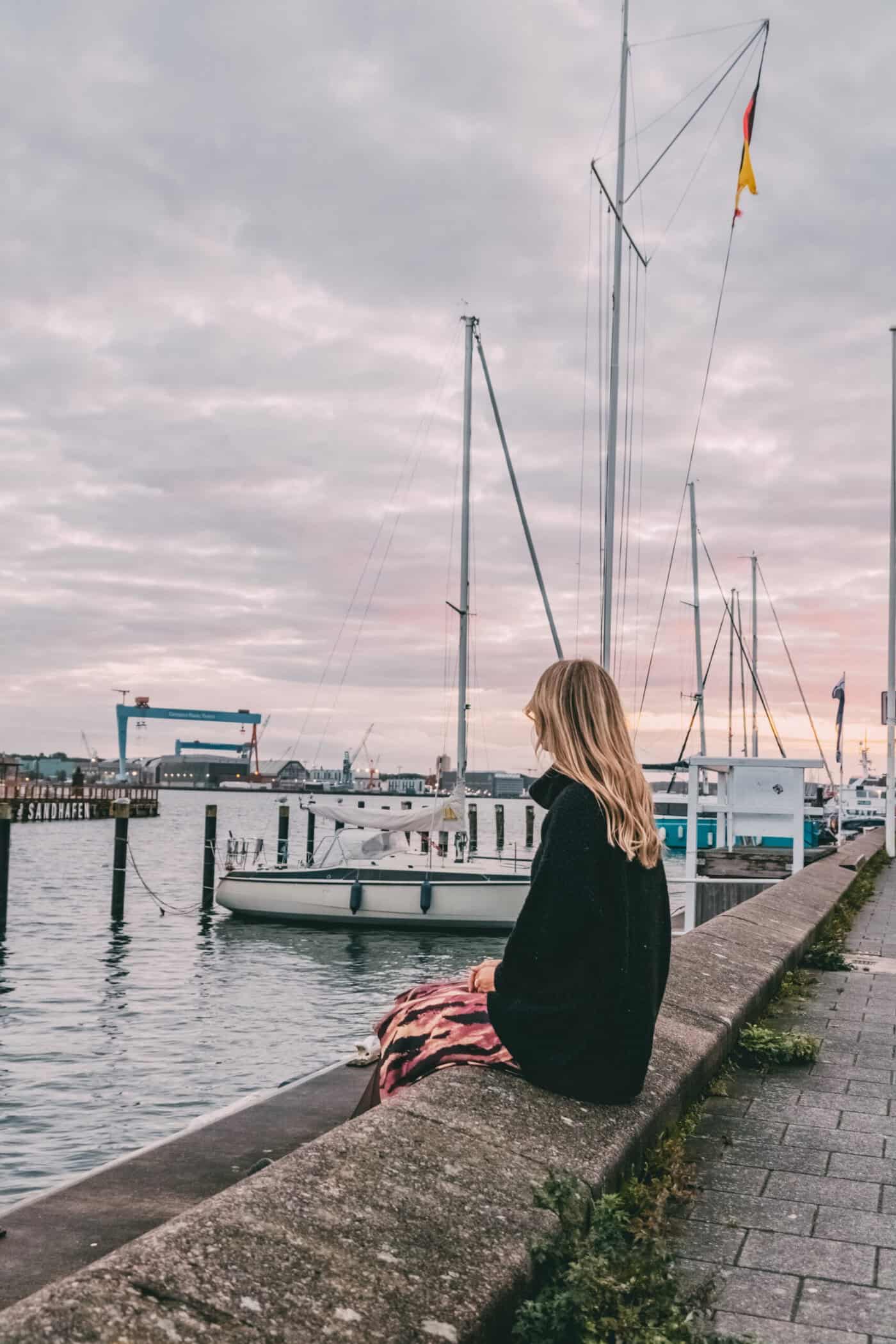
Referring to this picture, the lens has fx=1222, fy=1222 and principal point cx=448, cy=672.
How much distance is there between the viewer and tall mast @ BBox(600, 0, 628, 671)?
14.8m

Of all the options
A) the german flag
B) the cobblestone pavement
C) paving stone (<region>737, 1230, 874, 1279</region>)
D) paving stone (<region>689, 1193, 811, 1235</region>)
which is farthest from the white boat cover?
paving stone (<region>737, 1230, 874, 1279</region>)

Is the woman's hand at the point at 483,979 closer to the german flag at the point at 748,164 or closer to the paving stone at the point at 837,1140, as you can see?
the paving stone at the point at 837,1140

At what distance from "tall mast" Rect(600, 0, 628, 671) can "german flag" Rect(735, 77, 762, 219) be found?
159 cm

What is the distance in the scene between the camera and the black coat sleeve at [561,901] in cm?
367

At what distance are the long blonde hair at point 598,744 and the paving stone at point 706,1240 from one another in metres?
1.09

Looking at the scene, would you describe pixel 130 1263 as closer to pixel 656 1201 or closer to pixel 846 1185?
pixel 656 1201

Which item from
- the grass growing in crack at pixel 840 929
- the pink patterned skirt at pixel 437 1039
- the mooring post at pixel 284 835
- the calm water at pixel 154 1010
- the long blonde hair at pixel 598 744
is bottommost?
the calm water at pixel 154 1010

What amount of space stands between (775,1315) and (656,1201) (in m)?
0.69

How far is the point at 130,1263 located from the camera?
7.63 feet

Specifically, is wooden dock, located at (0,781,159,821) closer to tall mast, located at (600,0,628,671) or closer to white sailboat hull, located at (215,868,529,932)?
white sailboat hull, located at (215,868,529,932)

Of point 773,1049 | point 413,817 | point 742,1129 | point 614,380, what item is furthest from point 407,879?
point 742,1129

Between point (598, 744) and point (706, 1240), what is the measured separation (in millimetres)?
1502

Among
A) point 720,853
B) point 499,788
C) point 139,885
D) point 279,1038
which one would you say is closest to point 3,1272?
point 279,1038

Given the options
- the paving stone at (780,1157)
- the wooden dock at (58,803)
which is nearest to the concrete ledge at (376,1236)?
the paving stone at (780,1157)
